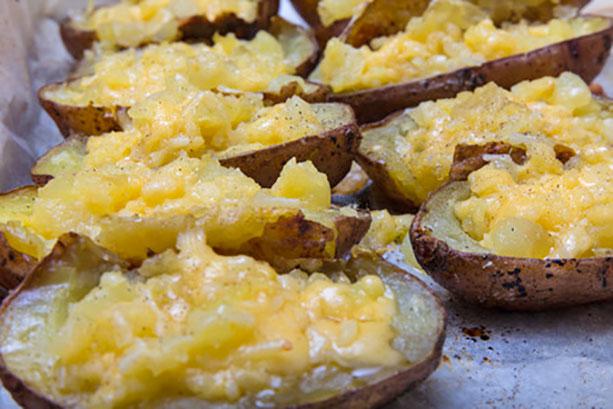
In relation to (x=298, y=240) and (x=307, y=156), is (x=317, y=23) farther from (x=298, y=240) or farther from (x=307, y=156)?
(x=298, y=240)

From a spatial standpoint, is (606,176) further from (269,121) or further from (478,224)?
(269,121)

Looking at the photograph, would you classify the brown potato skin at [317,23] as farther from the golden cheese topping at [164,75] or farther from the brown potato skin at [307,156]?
the brown potato skin at [307,156]

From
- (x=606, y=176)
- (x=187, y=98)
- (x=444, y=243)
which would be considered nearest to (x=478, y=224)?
(x=444, y=243)

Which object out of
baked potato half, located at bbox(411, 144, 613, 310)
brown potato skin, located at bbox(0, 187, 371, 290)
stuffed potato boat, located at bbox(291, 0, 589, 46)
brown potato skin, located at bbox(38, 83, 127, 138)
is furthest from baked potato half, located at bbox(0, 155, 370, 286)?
stuffed potato boat, located at bbox(291, 0, 589, 46)

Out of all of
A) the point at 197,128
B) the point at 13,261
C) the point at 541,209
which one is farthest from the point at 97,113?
the point at 541,209

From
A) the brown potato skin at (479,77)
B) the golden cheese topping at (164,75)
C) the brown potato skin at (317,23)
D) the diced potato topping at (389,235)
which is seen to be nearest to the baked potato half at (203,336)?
the diced potato topping at (389,235)

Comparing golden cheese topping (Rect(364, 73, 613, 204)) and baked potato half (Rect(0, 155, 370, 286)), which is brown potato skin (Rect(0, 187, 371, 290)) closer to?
baked potato half (Rect(0, 155, 370, 286))
